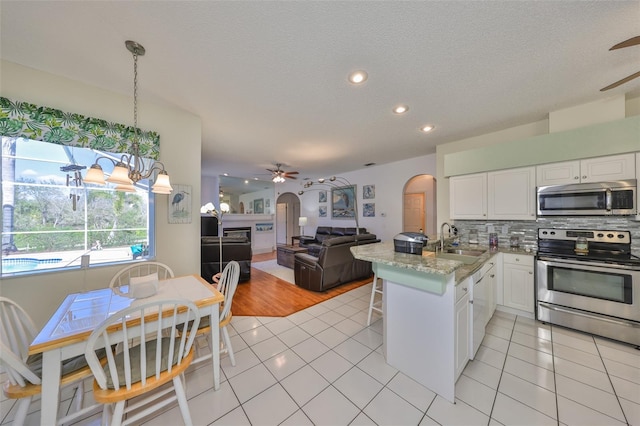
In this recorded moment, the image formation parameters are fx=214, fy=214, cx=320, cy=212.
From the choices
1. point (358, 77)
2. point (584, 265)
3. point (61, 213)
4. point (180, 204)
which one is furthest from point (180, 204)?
point (584, 265)

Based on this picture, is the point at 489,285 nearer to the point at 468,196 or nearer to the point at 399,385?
the point at 468,196

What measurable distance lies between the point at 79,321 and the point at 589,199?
4847 millimetres

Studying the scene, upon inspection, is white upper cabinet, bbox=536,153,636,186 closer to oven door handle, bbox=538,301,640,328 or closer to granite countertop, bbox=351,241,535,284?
oven door handle, bbox=538,301,640,328

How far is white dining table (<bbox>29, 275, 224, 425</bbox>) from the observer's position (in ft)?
3.73

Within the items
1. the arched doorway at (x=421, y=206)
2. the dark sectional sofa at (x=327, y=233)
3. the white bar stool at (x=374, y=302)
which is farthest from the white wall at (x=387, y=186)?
the white bar stool at (x=374, y=302)

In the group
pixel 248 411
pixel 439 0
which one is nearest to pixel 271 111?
pixel 439 0

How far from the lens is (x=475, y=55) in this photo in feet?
5.94

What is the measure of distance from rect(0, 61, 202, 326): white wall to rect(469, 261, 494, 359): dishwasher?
3.19 metres

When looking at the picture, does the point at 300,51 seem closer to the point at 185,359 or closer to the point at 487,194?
the point at 185,359

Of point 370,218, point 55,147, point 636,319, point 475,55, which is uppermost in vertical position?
point 475,55

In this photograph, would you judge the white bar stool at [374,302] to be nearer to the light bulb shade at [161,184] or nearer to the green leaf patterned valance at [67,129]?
the light bulb shade at [161,184]

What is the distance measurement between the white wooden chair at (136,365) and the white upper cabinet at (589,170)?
4.10 metres

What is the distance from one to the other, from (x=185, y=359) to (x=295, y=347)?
43.5 inches

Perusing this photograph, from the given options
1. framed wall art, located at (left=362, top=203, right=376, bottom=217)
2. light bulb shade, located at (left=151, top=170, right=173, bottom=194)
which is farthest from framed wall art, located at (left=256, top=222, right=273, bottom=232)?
light bulb shade, located at (left=151, top=170, right=173, bottom=194)
